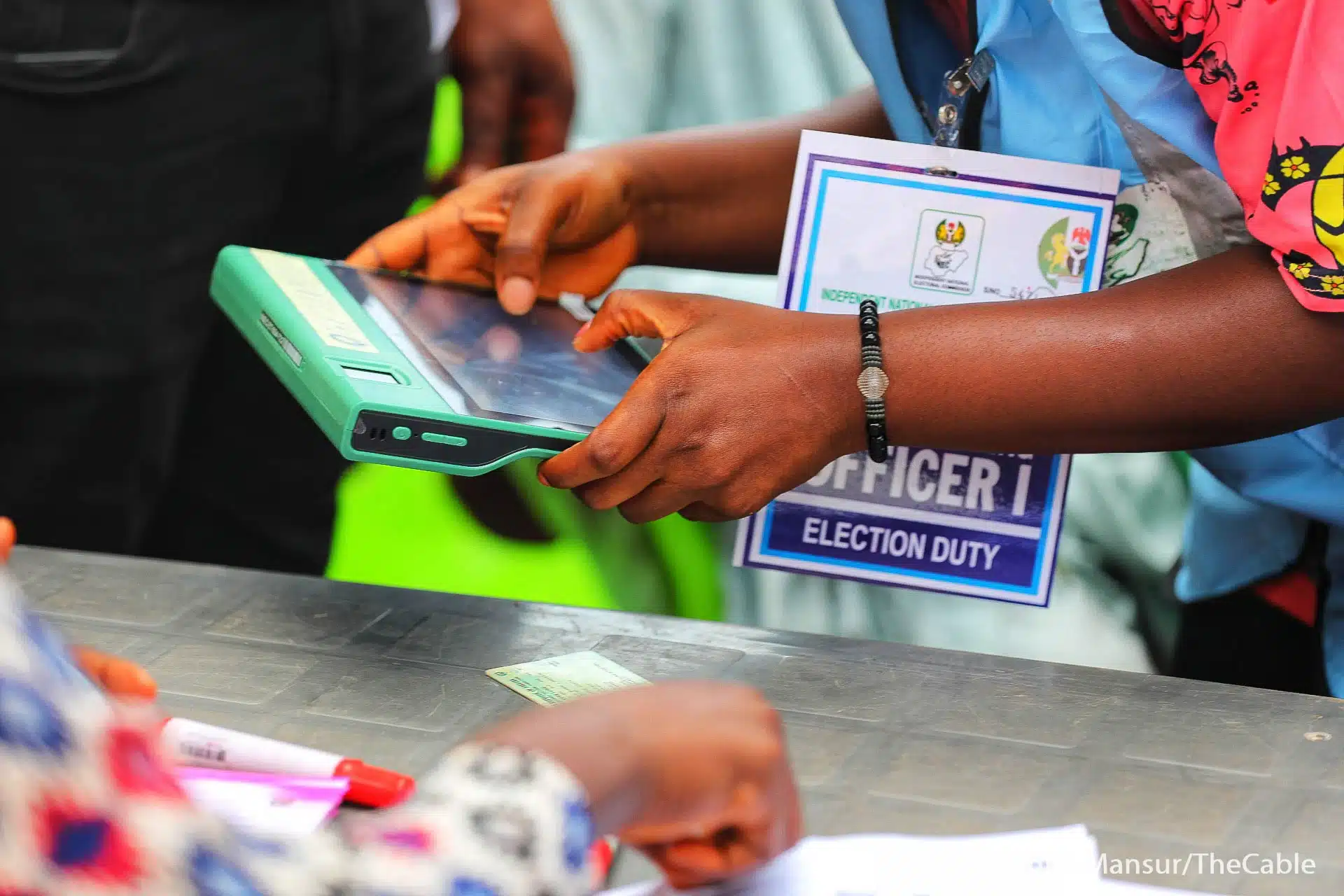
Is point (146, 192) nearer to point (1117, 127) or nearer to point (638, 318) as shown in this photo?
point (638, 318)

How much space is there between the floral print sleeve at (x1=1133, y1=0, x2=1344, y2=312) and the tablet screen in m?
0.39

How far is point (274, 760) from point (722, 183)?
0.65 metres

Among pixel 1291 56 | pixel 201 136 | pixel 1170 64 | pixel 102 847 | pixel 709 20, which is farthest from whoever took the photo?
pixel 709 20

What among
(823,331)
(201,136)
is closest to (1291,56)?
(823,331)

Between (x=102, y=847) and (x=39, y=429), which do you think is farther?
(x=39, y=429)

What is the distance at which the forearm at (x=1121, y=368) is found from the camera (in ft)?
2.57

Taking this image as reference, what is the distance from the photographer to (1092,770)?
2.45 ft

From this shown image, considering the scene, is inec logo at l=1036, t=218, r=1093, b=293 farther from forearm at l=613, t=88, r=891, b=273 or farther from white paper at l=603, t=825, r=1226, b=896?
white paper at l=603, t=825, r=1226, b=896

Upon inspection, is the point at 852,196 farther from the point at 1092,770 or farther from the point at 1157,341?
the point at 1092,770

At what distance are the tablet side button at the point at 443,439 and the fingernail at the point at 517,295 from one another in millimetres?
258

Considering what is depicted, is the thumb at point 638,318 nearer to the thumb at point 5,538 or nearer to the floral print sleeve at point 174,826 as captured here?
the thumb at point 5,538

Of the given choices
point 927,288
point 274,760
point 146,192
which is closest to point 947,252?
point 927,288

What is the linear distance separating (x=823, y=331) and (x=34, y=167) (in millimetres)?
716

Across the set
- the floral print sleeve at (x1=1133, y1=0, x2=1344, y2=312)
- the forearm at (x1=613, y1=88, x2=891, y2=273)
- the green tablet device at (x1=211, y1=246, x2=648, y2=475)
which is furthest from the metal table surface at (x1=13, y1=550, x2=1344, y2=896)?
the forearm at (x1=613, y1=88, x2=891, y2=273)
